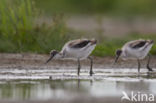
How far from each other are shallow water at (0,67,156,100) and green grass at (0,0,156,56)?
1952 mm

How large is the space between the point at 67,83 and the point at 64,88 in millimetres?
699

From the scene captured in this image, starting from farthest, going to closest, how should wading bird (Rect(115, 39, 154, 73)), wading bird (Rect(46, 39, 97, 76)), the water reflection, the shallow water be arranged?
wading bird (Rect(115, 39, 154, 73)) → wading bird (Rect(46, 39, 97, 76)) → the shallow water → the water reflection

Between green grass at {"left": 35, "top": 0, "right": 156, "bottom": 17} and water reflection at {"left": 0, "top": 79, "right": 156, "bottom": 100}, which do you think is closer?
water reflection at {"left": 0, "top": 79, "right": 156, "bottom": 100}

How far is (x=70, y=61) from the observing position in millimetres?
15523

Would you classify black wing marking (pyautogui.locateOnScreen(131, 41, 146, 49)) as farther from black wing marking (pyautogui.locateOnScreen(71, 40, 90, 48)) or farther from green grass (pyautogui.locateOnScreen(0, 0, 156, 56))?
green grass (pyautogui.locateOnScreen(0, 0, 156, 56))

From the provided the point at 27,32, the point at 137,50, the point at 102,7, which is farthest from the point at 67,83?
the point at 102,7

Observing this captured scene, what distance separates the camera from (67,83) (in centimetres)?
1198

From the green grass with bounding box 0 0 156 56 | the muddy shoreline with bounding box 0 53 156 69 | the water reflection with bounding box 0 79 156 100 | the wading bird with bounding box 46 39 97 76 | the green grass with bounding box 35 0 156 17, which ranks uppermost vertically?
the green grass with bounding box 35 0 156 17

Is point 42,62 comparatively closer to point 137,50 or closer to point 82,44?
point 82,44

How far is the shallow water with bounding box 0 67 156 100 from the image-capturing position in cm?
1059

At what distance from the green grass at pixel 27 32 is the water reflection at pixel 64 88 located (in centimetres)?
402

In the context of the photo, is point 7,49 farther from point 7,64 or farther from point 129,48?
point 129,48

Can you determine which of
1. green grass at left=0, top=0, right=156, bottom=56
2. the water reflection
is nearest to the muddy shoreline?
green grass at left=0, top=0, right=156, bottom=56

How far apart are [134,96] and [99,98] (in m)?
0.66
